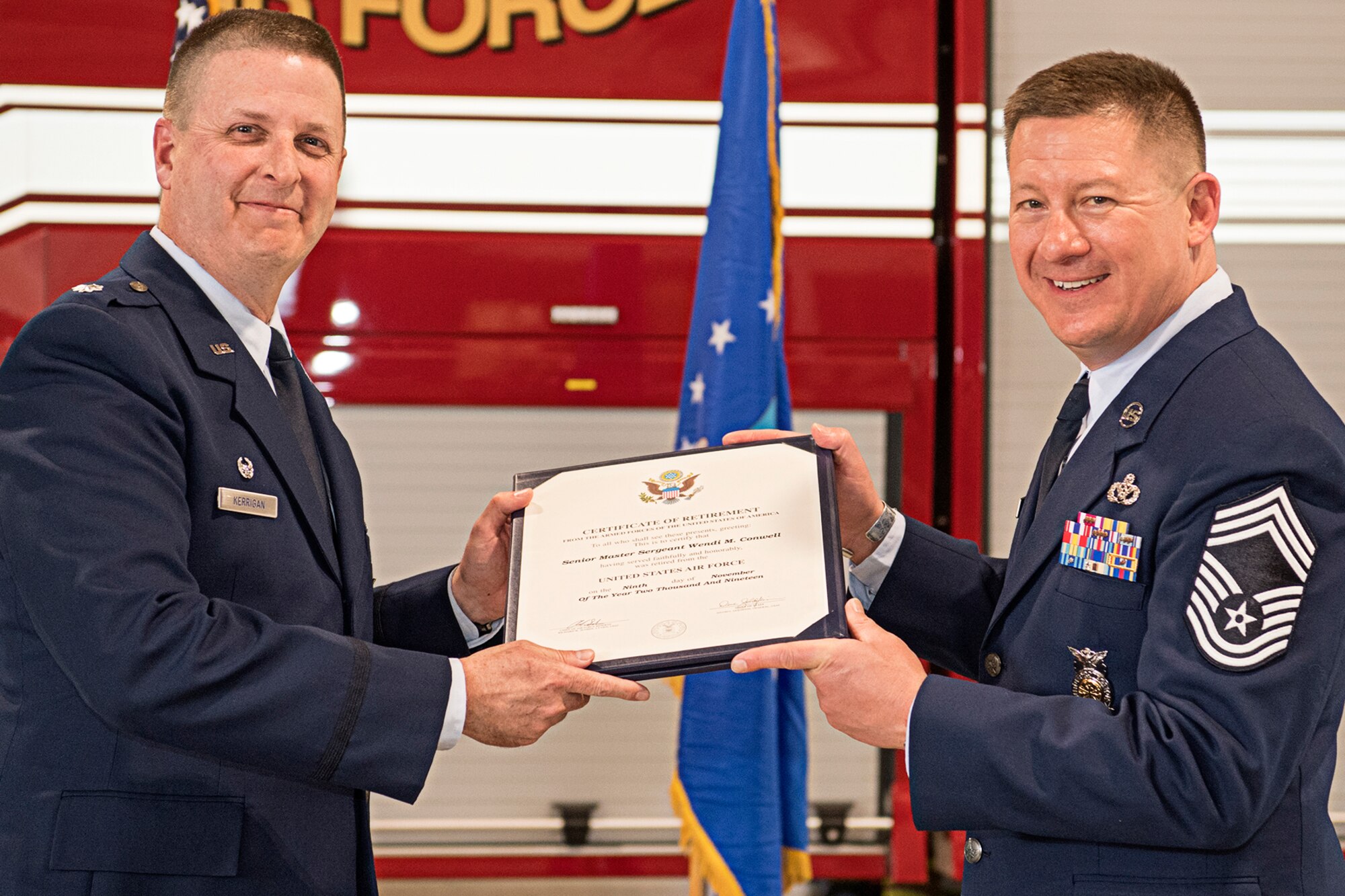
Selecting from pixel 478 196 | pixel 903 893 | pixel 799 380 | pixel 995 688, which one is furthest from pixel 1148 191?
pixel 903 893

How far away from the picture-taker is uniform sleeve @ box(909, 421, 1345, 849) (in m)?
1.62

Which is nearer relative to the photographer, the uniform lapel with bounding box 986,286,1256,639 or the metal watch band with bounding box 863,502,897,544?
the uniform lapel with bounding box 986,286,1256,639

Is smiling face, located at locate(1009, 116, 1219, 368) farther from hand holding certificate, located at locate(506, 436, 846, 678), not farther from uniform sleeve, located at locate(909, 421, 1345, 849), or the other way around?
hand holding certificate, located at locate(506, 436, 846, 678)

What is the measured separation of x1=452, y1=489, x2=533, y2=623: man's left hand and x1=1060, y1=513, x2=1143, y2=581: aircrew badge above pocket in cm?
101

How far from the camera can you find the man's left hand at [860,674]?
186 cm

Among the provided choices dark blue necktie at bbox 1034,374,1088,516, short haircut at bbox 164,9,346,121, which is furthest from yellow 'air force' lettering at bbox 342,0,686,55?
dark blue necktie at bbox 1034,374,1088,516

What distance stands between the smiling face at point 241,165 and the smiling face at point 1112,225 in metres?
1.27

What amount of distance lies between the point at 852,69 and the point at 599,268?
963mm

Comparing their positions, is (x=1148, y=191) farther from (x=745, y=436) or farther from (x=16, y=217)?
(x=16, y=217)

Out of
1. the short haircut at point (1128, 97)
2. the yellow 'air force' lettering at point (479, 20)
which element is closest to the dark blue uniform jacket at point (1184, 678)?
the short haircut at point (1128, 97)

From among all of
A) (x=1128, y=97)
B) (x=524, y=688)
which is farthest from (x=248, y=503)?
(x=1128, y=97)

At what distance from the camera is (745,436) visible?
7.95 ft

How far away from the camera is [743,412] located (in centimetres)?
348
